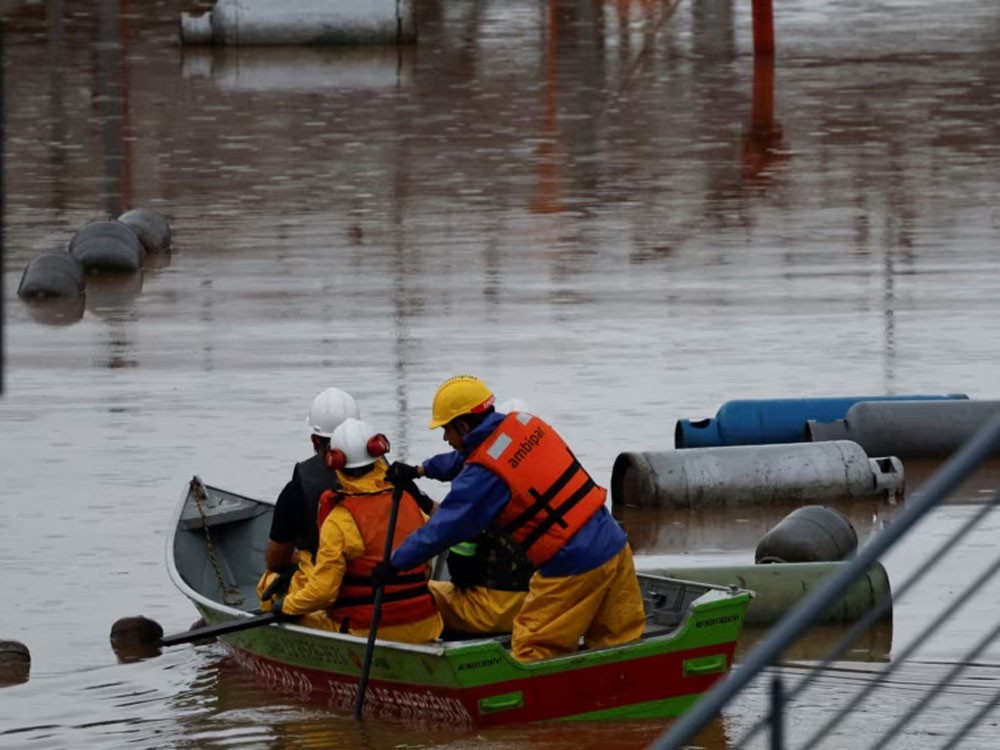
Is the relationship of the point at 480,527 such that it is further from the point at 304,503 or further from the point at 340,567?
the point at 304,503

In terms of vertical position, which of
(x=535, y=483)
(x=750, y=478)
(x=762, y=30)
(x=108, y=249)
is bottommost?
(x=750, y=478)

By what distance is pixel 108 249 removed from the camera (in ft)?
75.3

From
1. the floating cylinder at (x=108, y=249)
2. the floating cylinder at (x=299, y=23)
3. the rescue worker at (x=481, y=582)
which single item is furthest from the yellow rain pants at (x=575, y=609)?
the floating cylinder at (x=299, y=23)

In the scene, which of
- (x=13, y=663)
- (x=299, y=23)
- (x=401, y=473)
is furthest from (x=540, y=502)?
(x=299, y=23)

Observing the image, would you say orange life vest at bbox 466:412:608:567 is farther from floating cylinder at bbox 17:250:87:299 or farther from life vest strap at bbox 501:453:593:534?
floating cylinder at bbox 17:250:87:299

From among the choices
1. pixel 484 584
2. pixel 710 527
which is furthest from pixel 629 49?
pixel 484 584

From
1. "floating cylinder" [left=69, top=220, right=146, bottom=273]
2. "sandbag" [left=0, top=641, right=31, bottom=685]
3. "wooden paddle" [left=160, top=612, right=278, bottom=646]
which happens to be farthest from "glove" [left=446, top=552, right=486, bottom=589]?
"floating cylinder" [left=69, top=220, right=146, bottom=273]

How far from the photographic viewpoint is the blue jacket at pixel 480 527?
1051cm

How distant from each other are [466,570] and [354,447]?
86 cm

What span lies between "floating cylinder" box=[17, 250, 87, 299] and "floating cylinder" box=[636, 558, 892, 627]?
1102cm

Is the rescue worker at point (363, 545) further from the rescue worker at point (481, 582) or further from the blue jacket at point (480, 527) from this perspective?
the blue jacket at point (480, 527)

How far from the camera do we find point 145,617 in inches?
497

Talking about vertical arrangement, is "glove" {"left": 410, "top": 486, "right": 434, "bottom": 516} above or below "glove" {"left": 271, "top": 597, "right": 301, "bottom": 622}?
above

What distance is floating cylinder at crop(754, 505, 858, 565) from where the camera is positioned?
41.8ft
